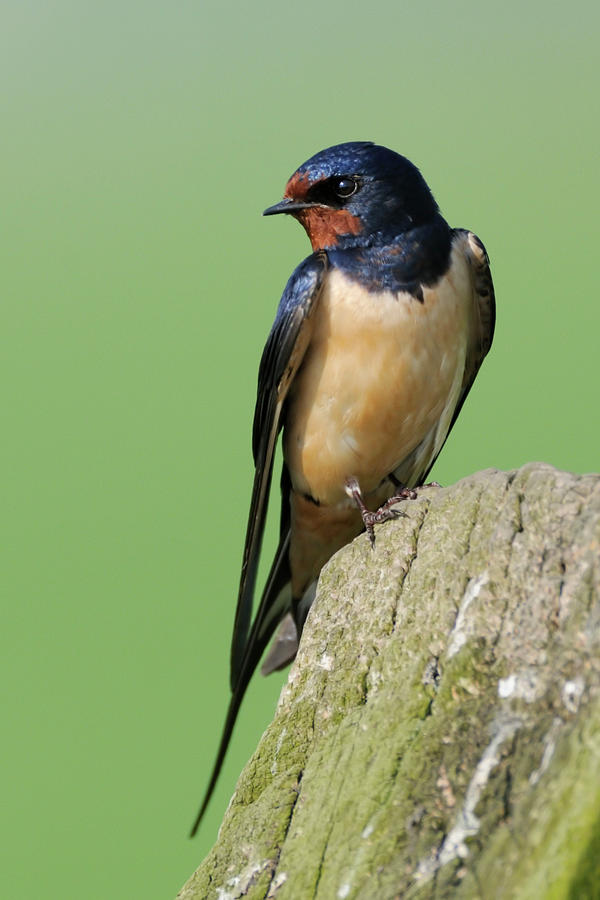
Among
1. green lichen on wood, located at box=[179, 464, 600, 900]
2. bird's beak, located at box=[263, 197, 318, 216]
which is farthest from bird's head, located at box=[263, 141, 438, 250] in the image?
green lichen on wood, located at box=[179, 464, 600, 900]

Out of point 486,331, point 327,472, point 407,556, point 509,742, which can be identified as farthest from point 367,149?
point 509,742

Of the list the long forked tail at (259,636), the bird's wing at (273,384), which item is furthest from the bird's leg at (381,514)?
the long forked tail at (259,636)

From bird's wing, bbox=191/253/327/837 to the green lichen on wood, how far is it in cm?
127

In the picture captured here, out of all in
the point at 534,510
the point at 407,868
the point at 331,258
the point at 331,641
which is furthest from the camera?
the point at 331,258

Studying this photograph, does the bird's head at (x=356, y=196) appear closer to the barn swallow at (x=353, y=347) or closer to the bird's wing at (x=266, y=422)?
the barn swallow at (x=353, y=347)

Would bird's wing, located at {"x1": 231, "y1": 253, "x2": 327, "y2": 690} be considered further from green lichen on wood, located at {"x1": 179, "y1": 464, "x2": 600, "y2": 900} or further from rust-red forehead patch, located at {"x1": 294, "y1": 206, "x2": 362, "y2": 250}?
green lichen on wood, located at {"x1": 179, "y1": 464, "x2": 600, "y2": 900}

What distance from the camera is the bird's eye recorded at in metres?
3.44

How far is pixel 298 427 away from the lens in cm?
352

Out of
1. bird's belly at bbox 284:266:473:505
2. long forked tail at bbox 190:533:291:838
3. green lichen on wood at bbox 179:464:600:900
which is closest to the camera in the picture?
green lichen on wood at bbox 179:464:600:900

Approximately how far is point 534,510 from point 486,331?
199 cm

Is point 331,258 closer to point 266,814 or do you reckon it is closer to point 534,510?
point 534,510

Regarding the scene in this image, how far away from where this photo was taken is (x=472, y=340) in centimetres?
371

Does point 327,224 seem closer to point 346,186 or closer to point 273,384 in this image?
point 346,186

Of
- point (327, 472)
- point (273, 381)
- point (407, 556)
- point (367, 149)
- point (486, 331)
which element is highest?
point (367, 149)
